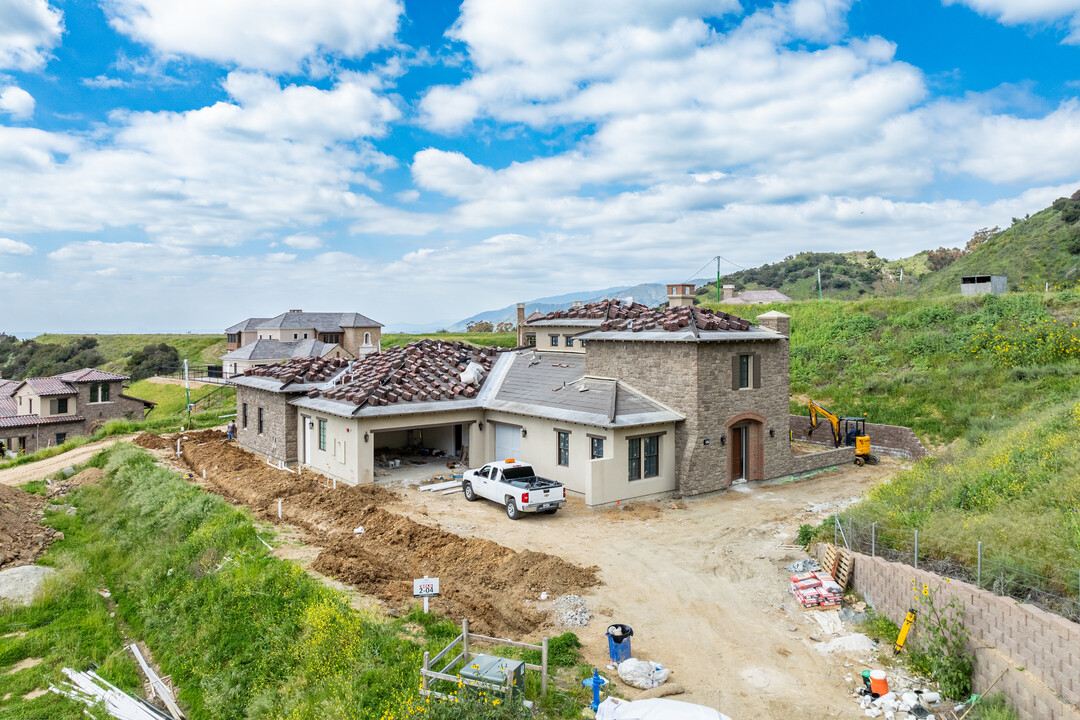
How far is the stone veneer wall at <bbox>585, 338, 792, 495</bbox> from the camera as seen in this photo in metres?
21.2

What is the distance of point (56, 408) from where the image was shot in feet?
148

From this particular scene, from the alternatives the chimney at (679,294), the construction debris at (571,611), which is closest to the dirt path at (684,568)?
the construction debris at (571,611)

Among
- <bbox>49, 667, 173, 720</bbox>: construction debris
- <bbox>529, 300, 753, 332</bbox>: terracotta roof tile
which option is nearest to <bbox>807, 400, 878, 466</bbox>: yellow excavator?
<bbox>529, 300, 753, 332</bbox>: terracotta roof tile

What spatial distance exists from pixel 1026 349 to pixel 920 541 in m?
26.2

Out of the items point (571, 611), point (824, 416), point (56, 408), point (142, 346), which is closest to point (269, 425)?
point (571, 611)

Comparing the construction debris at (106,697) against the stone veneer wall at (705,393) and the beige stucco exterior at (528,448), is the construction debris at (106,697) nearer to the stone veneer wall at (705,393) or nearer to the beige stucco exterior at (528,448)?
the beige stucco exterior at (528,448)

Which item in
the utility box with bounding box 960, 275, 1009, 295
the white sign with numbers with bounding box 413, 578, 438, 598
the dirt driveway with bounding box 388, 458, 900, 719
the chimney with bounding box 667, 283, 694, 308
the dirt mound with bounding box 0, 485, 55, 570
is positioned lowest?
the dirt mound with bounding box 0, 485, 55, 570

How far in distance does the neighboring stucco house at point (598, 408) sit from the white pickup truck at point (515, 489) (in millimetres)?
1438

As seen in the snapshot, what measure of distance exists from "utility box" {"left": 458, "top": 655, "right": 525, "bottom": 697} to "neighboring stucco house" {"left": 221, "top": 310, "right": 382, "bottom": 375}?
59.6 m

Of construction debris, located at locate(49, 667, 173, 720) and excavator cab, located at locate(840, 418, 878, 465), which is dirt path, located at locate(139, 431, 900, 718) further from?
construction debris, located at locate(49, 667, 173, 720)

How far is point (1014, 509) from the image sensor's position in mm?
11203

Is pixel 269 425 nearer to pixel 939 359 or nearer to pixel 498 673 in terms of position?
pixel 498 673

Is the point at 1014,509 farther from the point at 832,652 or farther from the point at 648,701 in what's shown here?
the point at 648,701

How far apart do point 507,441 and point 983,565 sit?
55.7 ft
